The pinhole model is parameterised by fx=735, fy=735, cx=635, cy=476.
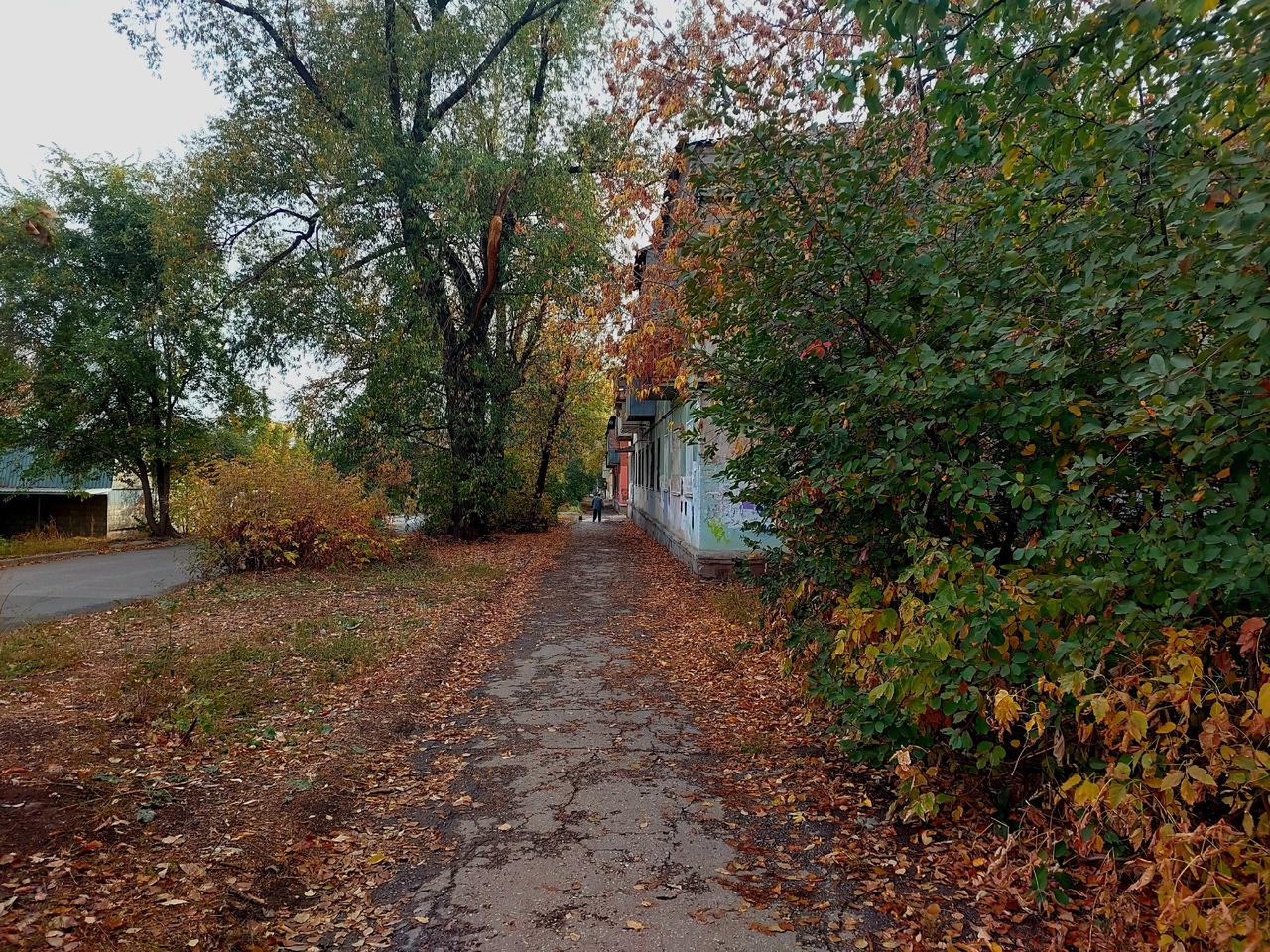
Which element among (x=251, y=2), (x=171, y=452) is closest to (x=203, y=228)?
(x=251, y=2)

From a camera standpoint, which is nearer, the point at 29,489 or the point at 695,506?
the point at 695,506

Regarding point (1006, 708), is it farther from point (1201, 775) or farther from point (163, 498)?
point (163, 498)

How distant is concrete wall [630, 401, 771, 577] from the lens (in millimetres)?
12391

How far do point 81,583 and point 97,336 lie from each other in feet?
36.5

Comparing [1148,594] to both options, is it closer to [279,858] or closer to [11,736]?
[279,858]

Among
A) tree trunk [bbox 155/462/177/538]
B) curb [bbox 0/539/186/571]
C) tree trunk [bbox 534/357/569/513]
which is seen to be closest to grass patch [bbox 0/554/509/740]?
curb [bbox 0/539/186/571]

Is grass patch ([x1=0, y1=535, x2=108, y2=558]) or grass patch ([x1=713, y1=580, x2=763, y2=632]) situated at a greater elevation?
grass patch ([x1=0, y1=535, x2=108, y2=558])

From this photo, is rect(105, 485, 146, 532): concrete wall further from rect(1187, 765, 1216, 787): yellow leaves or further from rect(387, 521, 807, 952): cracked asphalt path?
rect(1187, 765, 1216, 787): yellow leaves

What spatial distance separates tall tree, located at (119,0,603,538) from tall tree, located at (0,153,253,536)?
22.2 ft

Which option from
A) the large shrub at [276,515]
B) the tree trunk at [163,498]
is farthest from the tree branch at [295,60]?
the tree trunk at [163,498]

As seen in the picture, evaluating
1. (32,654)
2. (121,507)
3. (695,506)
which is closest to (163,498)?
(121,507)

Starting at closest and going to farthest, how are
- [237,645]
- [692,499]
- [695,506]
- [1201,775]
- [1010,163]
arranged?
[1201,775] → [1010,163] → [237,645] → [695,506] → [692,499]

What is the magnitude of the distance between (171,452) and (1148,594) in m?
26.1

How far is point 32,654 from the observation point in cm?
655
